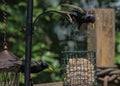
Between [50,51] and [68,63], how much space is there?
1.86 m

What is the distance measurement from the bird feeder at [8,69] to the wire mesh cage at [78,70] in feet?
1.30

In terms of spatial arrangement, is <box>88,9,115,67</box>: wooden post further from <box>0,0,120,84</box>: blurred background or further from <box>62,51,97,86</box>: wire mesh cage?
<box>62,51,97,86</box>: wire mesh cage

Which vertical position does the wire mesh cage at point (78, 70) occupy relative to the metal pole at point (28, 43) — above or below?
below

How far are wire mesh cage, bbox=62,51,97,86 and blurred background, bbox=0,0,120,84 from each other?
1.54 m

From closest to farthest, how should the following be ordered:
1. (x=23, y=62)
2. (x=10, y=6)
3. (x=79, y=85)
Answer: (x=23, y=62) < (x=79, y=85) < (x=10, y=6)

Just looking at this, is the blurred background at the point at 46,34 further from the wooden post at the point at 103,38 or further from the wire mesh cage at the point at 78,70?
the wire mesh cage at the point at 78,70

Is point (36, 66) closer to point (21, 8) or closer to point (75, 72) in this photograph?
point (75, 72)

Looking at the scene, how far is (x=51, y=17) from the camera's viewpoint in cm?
390

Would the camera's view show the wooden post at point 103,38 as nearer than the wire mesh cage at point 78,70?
No

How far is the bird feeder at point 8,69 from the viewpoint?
155 cm

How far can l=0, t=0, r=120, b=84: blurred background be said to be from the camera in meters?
3.71

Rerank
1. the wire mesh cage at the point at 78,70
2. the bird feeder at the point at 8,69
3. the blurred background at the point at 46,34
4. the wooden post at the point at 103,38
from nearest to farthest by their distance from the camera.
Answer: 1. the bird feeder at the point at 8,69
2. the wire mesh cage at the point at 78,70
3. the wooden post at the point at 103,38
4. the blurred background at the point at 46,34

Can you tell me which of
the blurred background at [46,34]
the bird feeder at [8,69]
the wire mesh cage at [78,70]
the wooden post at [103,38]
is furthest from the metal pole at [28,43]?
the blurred background at [46,34]

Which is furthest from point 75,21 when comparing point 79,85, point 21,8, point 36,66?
point 21,8
